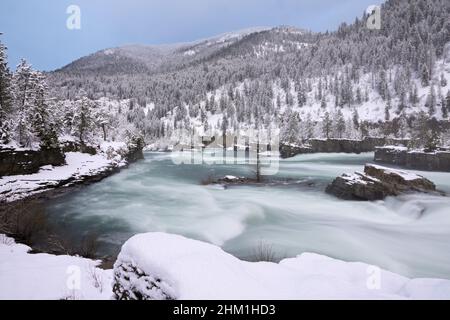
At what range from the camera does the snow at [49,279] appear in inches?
318

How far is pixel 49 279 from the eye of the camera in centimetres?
913

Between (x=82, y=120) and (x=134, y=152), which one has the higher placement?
(x=82, y=120)

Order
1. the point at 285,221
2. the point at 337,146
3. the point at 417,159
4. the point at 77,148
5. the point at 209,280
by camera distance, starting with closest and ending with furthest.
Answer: the point at 209,280 < the point at 285,221 < the point at 77,148 < the point at 417,159 < the point at 337,146

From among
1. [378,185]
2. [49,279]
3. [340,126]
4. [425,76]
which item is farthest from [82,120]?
[425,76]

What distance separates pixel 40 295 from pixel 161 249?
483cm

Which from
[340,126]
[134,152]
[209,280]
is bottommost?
[209,280]

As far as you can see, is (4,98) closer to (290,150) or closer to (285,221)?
(285,221)

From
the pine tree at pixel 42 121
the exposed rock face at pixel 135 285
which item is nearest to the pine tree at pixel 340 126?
the pine tree at pixel 42 121

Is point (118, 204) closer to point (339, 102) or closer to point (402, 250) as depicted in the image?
point (402, 250)

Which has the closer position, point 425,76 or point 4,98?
point 4,98

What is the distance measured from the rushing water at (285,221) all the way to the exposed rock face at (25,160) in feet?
28.8

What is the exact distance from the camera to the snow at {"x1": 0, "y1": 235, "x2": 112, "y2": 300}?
8.08 m

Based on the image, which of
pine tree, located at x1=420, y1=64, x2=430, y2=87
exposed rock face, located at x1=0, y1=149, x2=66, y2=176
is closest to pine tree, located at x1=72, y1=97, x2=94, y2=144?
exposed rock face, located at x1=0, y1=149, x2=66, y2=176

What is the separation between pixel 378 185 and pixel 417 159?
38235mm
